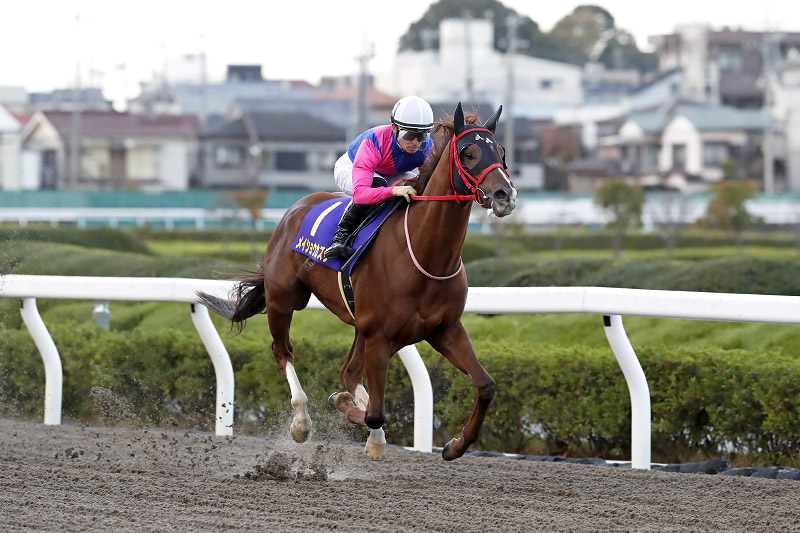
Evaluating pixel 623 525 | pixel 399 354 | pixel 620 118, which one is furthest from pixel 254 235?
pixel 620 118

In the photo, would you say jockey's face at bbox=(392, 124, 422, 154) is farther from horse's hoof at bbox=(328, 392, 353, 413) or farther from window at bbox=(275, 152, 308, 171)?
window at bbox=(275, 152, 308, 171)

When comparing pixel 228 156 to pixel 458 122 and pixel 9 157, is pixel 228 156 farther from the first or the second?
pixel 458 122

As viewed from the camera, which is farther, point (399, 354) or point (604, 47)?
point (604, 47)

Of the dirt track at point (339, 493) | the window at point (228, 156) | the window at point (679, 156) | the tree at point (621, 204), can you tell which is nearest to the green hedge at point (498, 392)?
the dirt track at point (339, 493)

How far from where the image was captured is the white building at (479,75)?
224ft

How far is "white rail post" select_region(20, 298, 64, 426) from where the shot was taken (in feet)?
21.0

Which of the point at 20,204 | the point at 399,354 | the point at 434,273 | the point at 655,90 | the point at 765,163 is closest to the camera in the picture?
the point at 434,273

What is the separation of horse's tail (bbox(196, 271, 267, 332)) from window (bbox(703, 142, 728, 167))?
48.9 meters

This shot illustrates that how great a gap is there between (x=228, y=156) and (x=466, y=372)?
45714mm

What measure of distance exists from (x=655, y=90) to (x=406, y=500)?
65.5m

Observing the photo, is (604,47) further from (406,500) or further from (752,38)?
(406,500)

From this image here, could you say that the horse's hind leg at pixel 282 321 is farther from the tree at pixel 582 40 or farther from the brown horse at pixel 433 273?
the tree at pixel 582 40

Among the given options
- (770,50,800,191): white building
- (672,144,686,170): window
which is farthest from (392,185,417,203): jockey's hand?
(672,144,686,170): window

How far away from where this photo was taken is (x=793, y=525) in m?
3.88
